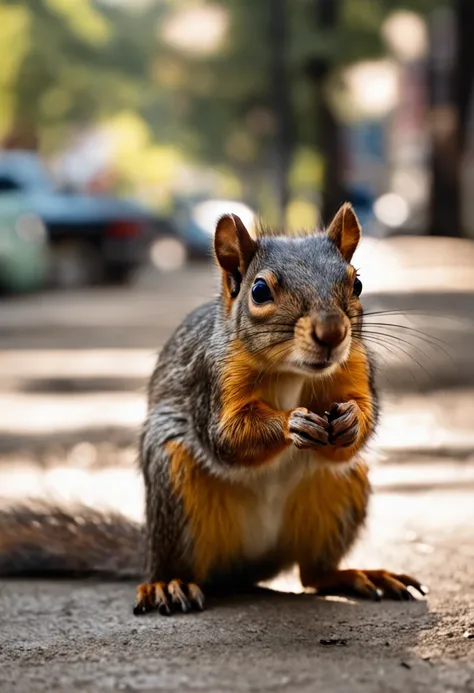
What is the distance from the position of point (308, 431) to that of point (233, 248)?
570 millimetres

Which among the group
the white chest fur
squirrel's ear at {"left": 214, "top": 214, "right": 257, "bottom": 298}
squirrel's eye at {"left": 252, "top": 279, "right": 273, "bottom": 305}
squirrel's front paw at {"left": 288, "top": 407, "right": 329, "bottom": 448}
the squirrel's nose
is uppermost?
squirrel's ear at {"left": 214, "top": 214, "right": 257, "bottom": 298}

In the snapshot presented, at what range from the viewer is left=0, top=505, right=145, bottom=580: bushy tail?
4.29 metres

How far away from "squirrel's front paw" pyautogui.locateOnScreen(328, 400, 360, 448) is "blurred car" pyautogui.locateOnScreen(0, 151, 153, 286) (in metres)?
14.0

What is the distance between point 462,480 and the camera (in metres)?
5.82

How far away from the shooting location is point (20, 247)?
53.4 feet

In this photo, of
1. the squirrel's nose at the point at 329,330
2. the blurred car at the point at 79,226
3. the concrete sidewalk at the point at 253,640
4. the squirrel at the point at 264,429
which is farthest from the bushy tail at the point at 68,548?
the blurred car at the point at 79,226

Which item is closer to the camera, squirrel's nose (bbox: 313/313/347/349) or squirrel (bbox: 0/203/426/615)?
squirrel's nose (bbox: 313/313/347/349)

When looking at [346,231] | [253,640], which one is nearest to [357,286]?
[346,231]

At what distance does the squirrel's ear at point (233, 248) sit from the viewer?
3.42 m

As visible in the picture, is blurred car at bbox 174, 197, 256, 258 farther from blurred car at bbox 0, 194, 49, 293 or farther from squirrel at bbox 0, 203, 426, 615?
squirrel at bbox 0, 203, 426, 615

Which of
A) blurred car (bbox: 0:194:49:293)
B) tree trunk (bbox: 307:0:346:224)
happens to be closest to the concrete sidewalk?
blurred car (bbox: 0:194:49:293)

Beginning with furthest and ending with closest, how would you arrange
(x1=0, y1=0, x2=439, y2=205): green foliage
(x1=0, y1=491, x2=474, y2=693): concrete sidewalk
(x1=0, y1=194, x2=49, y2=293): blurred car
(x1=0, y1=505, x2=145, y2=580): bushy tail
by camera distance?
(x1=0, y1=0, x2=439, y2=205): green foliage
(x1=0, y1=194, x2=49, y2=293): blurred car
(x1=0, y1=505, x2=145, y2=580): bushy tail
(x1=0, y1=491, x2=474, y2=693): concrete sidewalk

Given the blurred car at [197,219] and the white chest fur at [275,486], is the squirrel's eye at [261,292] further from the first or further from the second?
the blurred car at [197,219]

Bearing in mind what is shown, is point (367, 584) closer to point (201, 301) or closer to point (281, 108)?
point (201, 301)
